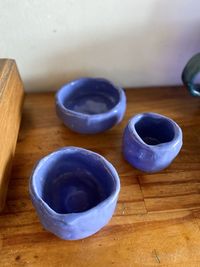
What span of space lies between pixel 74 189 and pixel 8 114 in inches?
6.0

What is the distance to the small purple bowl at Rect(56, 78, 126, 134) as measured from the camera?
1.44ft

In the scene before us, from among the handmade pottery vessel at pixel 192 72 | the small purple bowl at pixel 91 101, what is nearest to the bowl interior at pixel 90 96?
the small purple bowl at pixel 91 101

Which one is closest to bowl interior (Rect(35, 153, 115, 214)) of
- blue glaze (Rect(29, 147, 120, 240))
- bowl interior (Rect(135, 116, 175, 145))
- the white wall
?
blue glaze (Rect(29, 147, 120, 240))

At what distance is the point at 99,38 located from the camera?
0.50 metres

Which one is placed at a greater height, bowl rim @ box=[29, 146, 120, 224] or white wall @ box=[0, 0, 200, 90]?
white wall @ box=[0, 0, 200, 90]

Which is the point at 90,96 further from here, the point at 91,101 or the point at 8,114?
the point at 8,114

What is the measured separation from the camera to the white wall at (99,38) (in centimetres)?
46

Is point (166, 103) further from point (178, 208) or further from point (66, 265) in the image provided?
point (66, 265)

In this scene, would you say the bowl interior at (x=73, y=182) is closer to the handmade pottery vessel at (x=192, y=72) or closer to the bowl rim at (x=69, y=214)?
the bowl rim at (x=69, y=214)

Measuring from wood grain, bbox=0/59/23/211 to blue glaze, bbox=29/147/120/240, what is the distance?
0.06 meters

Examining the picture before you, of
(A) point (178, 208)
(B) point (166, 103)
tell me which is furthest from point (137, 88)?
(A) point (178, 208)

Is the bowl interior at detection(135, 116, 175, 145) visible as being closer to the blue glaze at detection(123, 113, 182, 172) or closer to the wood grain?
the blue glaze at detection(123, 113, 182, 172)

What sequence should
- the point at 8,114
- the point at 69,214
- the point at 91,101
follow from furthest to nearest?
1. the point at 91,101
2. the point at 8,114
3. the point at 69,214

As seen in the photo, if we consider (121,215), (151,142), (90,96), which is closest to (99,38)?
(90,96)
